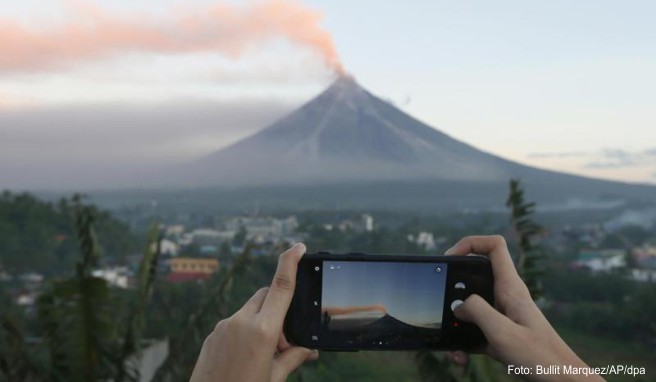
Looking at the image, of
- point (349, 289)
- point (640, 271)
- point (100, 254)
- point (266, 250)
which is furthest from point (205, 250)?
point (349, 289)

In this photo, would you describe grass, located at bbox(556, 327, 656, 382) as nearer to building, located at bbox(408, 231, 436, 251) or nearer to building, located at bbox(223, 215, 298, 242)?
building, located at bbox(408, 231, 436, 251)

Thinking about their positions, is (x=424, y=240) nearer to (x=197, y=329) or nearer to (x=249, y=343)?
(x=197, y=329)

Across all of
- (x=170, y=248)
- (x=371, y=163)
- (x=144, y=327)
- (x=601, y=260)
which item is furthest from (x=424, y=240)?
(x=371, y=163)

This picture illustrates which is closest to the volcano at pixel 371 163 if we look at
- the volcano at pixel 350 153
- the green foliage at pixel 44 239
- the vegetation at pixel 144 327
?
the volcano at pixel 350 153

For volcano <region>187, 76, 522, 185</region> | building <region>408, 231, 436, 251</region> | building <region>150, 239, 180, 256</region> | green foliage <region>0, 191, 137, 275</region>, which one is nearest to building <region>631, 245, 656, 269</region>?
building <region>408, 231, 436, 251</region>

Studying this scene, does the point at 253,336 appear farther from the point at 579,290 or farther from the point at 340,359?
the point at 579,290

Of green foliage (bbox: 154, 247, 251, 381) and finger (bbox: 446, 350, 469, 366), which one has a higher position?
finger (bbox: 446, 350, 469, 366)
